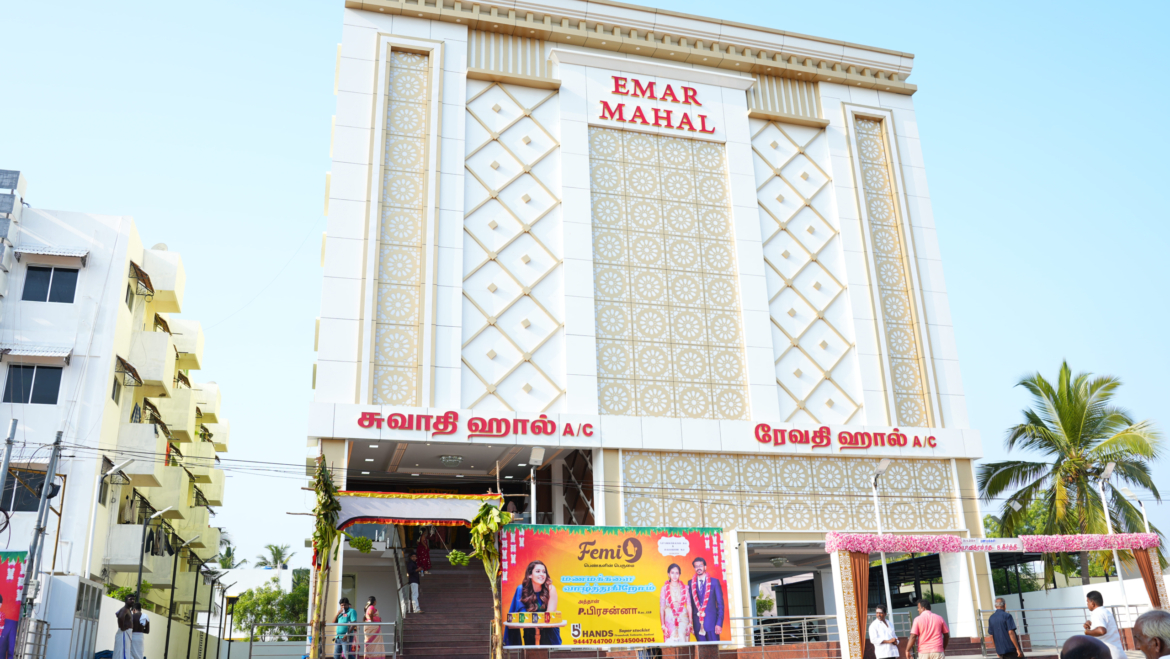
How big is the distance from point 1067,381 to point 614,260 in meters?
16.2

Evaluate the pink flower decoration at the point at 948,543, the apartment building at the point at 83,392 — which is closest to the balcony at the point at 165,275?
the apartment building at the point at 83,392

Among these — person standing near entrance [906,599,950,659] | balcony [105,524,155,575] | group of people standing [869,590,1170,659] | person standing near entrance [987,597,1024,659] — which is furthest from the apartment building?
person standing near entrance [987,597,1024,659]

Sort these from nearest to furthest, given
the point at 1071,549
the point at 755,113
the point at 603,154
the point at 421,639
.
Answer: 1. the point at 421,639
2. the point at 1071,549
3. the point at 603,154
4. the point at 755,113

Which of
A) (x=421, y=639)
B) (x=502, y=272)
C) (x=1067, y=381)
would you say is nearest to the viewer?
(x=421, y=639)

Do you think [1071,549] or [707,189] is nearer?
[1071,549]

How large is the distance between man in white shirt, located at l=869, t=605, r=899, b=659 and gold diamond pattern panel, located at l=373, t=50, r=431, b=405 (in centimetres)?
1169

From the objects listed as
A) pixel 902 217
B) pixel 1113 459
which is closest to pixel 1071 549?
pixel 1113 459

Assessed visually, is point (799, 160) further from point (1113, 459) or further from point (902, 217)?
point (1113, 459)

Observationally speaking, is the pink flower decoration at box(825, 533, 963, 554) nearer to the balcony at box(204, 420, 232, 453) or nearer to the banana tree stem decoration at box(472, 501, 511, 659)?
the banana tree stem decoration at box(472, 501, 511, 659)

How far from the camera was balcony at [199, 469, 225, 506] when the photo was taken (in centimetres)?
4591

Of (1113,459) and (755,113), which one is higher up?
(755,113)

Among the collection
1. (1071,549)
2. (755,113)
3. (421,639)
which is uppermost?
(755,113)

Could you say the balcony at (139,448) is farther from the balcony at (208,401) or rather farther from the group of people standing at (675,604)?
the balcony at (208,401)

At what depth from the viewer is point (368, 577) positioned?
91.4 feet
